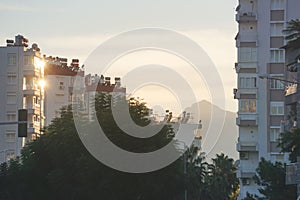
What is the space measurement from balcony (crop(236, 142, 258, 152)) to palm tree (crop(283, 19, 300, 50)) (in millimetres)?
31230

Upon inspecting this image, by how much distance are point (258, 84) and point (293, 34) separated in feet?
116

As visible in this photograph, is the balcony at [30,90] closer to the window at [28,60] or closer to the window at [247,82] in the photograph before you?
the window at [28,60]

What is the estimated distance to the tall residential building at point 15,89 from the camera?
396 ft

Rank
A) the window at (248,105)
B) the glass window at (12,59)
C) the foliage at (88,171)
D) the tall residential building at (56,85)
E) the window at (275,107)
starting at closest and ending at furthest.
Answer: the foliage at (88,171) < the window at (275,107) < the window at (248,105) < the glass window at (12,59) < the tall residential building at (56,85)

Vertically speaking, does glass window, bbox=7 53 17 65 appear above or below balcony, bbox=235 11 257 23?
below

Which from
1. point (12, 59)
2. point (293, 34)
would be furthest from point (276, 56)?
point (12, 59)

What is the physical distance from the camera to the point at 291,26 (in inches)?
2335

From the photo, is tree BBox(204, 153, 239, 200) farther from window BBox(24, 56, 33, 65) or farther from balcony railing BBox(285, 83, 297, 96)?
balcony railing BBox(285, 83, 297, 96)

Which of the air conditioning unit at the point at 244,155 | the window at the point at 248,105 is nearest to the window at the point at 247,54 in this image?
the window at the point at 248,105

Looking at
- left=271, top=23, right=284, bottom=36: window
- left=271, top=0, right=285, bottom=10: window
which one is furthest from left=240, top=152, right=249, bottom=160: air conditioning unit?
left=271, top=0, right=285, bottom=10: window

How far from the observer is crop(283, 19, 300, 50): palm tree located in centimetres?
5850

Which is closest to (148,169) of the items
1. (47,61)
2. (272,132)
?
(272,132)

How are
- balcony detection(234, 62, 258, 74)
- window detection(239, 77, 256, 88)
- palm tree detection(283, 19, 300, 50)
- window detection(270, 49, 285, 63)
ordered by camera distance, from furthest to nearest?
window detection(239, 77, 256, 88) → balcony detection(234, 62, 258, 74) → window detection(270, 49, 285, 63) → palm tree detection(283, 19, 300, 50)

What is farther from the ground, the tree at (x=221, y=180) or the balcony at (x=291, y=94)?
the balcony at (x=291, y=94)
